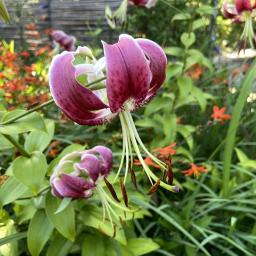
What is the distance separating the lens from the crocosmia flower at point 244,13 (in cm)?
174

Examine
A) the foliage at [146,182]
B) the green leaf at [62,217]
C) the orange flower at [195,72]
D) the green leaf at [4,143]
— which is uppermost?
the green leaf at [4,143]

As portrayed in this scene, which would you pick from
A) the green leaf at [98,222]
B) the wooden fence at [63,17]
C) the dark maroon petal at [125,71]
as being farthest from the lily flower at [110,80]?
the wooden fence at [63,17]

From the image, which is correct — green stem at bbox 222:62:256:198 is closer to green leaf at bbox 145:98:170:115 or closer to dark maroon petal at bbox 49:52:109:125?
green leaf at bbox 145:98:170:115

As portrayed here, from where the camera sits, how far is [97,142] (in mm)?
1771

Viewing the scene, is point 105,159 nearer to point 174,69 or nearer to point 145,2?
point 174,69

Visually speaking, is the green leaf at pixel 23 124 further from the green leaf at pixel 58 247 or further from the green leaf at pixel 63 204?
the green leaf at pixel 58 247

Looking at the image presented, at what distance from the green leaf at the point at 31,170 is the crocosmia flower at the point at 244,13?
38.0 inches

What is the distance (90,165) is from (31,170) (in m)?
0.12

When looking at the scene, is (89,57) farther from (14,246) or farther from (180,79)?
(180,79)

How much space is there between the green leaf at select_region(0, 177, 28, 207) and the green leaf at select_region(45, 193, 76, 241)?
64 mm

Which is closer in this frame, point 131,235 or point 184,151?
point 131,235

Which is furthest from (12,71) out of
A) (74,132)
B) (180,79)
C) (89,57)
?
(89,57)

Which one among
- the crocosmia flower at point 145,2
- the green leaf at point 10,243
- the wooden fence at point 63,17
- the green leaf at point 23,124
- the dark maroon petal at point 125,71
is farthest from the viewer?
the wooden fence at point 63,17

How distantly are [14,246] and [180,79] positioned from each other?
0.91 meters
